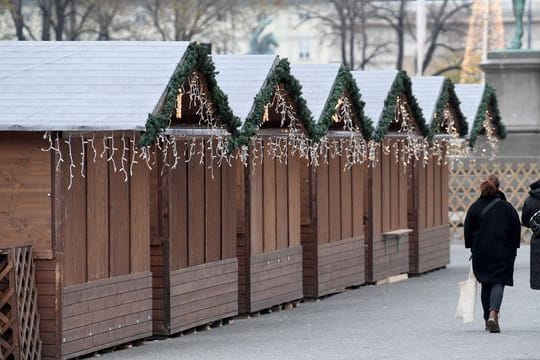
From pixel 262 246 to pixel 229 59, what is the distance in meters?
2.37

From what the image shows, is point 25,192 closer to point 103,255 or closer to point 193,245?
point 103,255

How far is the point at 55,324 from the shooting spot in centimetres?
1645

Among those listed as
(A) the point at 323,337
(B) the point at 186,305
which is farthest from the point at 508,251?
(B) the point at 186,305

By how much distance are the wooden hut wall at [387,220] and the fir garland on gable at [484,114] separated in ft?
5.92

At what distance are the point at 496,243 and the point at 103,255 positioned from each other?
425 centimetres

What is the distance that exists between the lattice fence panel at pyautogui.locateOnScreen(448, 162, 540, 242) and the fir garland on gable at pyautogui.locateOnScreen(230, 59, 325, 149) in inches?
758

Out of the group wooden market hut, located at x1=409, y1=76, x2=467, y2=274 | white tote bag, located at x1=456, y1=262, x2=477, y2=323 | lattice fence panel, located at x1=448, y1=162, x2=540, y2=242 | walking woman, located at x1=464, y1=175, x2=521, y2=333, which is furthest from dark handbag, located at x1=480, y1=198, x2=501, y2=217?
lattice fence panel, located at x1=448, y1=162, x2=540, y2=242

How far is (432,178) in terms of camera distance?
31.7 metres

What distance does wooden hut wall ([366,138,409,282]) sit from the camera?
1100 inches

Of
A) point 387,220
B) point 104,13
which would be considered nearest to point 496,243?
→ point 387,220

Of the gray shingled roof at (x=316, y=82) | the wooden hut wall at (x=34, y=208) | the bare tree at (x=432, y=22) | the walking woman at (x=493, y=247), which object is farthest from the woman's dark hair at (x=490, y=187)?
the bare tree at (x=432, y=22)

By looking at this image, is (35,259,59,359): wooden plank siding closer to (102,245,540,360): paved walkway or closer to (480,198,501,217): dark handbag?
(102,245,540,360): paved walkway

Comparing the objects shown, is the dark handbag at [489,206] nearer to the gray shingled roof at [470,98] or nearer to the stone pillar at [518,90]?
the gray shingled roof at [470,98]

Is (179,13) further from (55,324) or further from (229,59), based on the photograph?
(55,324)
